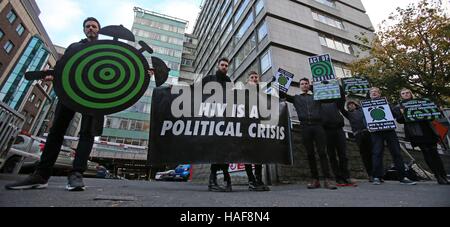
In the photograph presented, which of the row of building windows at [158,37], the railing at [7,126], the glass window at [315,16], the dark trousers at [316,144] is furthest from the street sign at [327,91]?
the row of building windows at [158,37]

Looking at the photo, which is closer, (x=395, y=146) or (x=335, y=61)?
(x=395, y=146)

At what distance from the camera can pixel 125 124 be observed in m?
39.9

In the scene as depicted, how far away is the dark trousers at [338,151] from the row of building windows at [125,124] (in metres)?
38.3

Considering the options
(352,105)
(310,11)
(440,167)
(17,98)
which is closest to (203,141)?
(352,105)

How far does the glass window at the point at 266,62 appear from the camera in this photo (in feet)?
54.8

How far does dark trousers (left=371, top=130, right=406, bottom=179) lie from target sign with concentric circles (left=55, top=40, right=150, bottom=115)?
16.1 ft

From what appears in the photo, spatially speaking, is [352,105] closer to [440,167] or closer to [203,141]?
[440,167]

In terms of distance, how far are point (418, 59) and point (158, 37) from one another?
46585mm

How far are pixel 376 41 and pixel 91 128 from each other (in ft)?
61.8

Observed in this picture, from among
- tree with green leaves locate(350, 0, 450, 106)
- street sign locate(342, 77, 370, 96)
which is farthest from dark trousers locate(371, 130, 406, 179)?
tree with green leaves locate(350, 0, 450, 106)

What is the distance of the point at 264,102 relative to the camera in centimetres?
425

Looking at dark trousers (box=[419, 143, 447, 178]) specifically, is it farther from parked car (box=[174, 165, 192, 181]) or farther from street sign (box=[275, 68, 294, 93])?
parked car (box=[174, 165, 192, 181])
